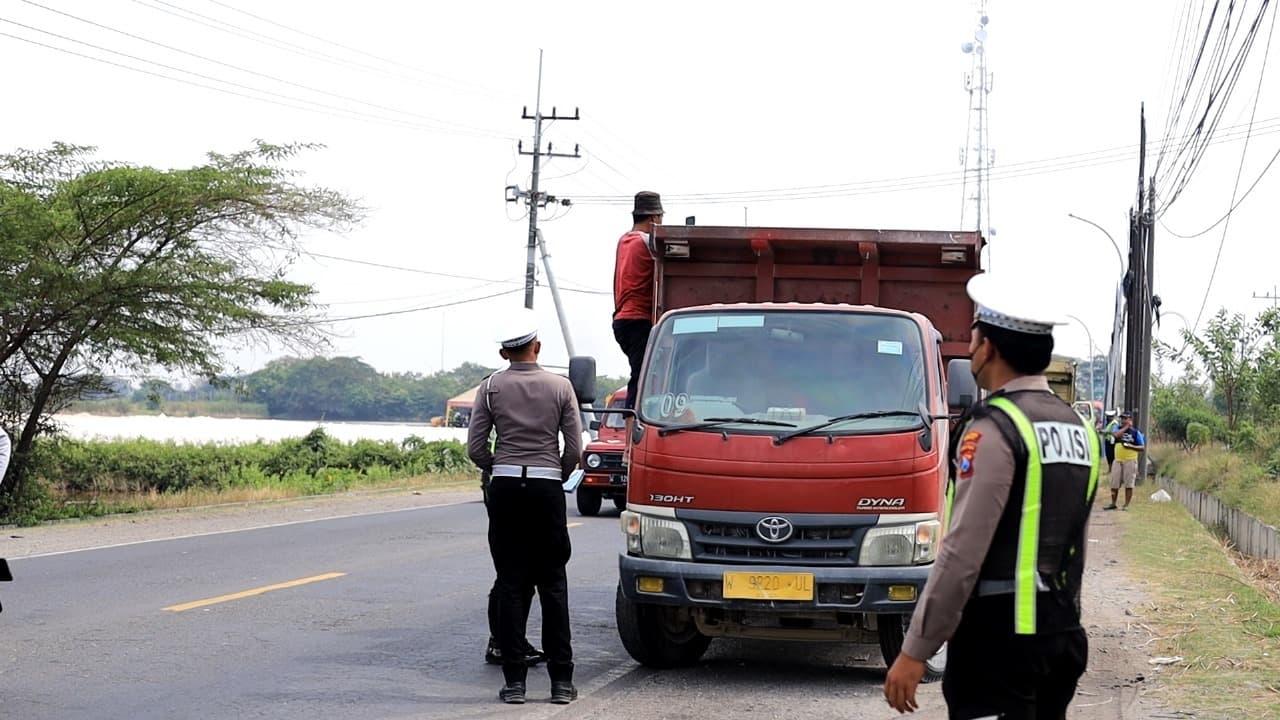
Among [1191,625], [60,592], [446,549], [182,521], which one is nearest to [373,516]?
[182,521]

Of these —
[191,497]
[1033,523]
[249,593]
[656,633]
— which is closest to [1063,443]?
[1033,523]

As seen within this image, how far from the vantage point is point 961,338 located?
9195 mm

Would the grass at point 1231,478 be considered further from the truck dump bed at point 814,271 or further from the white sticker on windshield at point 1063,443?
the white sticker on windshield at point 1063,443

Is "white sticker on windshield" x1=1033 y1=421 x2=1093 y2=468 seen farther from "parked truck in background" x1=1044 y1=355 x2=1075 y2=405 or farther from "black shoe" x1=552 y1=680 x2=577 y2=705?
"parked truck in background" x1=1044 y1=355 x2=1075 y2=405

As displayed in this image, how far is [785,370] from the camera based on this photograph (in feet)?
27.0

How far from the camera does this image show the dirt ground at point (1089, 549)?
8062 mm

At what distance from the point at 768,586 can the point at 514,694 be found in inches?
56.7

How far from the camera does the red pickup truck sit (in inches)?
802

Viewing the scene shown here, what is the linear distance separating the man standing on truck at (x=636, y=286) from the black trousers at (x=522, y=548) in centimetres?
190

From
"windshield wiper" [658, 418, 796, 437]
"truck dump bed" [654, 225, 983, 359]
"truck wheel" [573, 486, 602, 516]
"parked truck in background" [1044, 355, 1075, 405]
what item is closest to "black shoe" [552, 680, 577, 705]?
"windshield wiper" [658, 418, 796, 437]

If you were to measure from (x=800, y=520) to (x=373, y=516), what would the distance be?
1437 cm

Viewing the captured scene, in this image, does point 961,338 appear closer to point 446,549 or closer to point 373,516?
point 446,549

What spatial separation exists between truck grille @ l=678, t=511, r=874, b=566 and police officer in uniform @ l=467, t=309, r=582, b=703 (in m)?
0.74

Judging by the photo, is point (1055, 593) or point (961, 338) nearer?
point (1055, 593)
